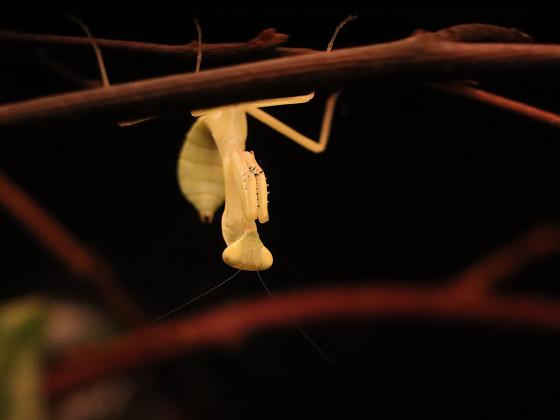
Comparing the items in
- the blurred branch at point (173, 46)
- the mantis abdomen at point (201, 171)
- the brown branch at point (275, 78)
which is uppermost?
the blurred branch at point (173, 46)

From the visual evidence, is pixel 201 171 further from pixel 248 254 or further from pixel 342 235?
pixel 342 235

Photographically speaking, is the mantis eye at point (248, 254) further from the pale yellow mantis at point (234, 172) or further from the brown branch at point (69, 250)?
the brown branch at point (69, 250)

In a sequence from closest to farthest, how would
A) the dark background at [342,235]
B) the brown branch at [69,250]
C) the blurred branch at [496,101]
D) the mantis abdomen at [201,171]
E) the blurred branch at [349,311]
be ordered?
the blurred branch at [496,101] → the mantis abdomen at [201,171] → the dark background at [342,235] → the brown branch at [69,250] → the blurred branch at [349,311]

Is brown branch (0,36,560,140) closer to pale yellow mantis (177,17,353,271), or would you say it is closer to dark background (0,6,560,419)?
pale yellow mantis (177,17,353,271)

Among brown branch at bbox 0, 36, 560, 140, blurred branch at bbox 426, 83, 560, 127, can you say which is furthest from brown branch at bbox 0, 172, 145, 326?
blurred branch at bbox 426, 83, 560, 127

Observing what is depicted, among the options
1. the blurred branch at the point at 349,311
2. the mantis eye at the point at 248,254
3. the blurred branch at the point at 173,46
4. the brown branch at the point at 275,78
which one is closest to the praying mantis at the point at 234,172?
the mantis eye at the point at 248,254

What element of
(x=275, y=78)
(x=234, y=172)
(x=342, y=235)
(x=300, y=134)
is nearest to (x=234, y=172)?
(x=234, y=172)

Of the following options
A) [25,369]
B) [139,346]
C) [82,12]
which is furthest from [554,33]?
[139,346]
